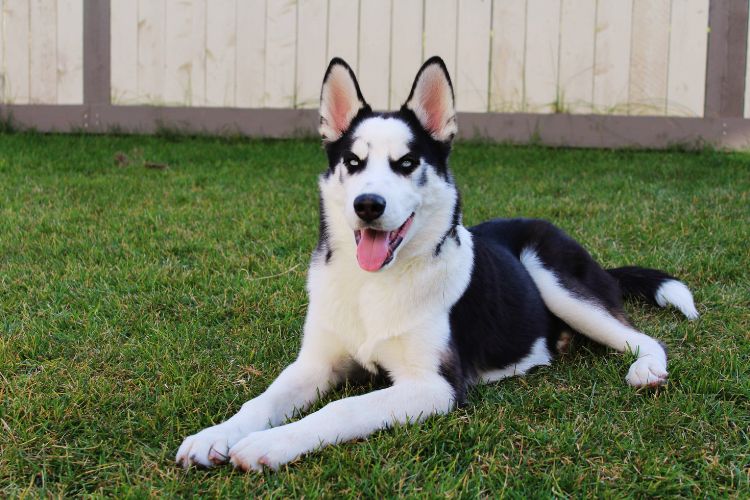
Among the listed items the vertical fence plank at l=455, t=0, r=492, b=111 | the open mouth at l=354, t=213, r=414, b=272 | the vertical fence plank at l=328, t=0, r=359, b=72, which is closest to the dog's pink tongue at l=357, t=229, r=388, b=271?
the open mouth at l=354, t=213, r=414, b=272

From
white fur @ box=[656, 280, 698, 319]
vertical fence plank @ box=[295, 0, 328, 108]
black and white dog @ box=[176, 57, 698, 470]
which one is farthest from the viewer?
vertical fence plank @ box=[295, 0, 328, 108]

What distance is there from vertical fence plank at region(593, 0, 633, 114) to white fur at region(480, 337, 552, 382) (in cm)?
495

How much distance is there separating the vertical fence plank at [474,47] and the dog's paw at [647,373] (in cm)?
528

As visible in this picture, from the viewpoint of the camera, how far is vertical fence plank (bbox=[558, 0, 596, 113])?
24.6 ft

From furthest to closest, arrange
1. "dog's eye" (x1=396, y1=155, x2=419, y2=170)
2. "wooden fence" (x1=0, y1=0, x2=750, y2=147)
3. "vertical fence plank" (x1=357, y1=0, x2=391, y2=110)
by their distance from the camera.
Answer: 1. "vertical fence plank" (x1=357, y1=0, x2=391, y2=110)
2. "wooden fence" (x1=0, y1=0, x2=750, y2=147)
3. "dog's eye" (x1=396, y1=155, x2=419, y2=170)

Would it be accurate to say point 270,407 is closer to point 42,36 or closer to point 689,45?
point 689,45

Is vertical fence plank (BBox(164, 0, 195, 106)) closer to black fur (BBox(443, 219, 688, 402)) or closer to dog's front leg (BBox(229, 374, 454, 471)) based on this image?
black fur (BBox(443, 219, 688, 402))

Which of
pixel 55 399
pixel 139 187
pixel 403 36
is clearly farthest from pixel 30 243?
pixel 403 36

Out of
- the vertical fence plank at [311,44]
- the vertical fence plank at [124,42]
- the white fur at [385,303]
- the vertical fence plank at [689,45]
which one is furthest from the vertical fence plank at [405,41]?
the white fur at [385,303]

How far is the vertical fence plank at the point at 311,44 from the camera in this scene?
7906 millimetres

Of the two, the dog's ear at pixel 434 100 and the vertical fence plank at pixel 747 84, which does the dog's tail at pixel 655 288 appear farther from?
Result: the vertical fence plank at pixel 747 84

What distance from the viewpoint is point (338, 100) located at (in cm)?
301

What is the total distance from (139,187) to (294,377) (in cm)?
390

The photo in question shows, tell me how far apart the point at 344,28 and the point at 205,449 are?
6.31m
